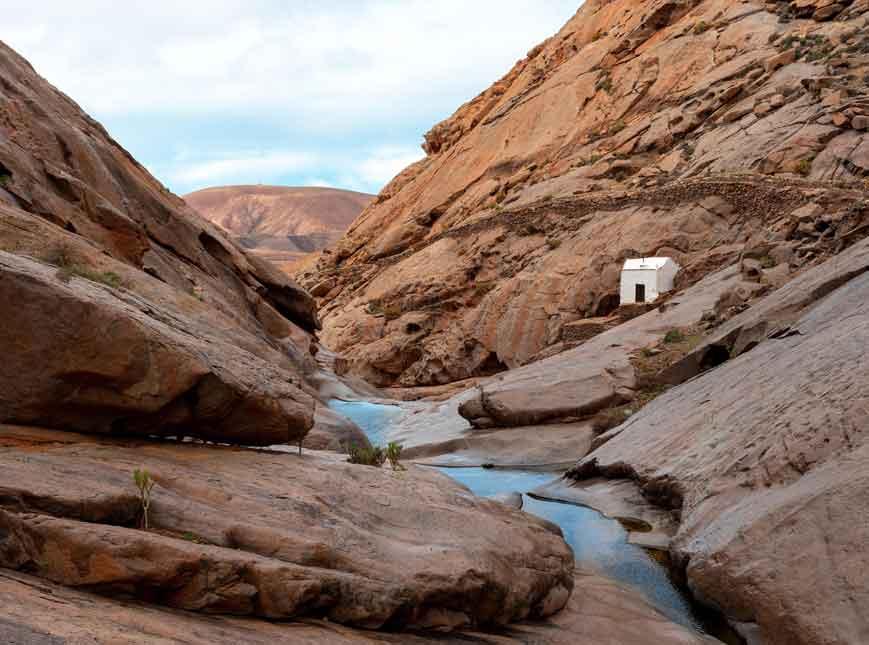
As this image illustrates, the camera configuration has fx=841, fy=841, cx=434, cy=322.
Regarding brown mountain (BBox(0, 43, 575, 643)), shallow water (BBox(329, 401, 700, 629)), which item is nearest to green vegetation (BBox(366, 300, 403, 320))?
shallow water (BBox(329, 401, 700, 629))

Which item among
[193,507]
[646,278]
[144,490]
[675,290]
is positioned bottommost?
[193,507]

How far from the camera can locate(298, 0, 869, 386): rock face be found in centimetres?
3491

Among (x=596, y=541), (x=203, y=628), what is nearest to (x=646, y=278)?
(x=596, y=541)

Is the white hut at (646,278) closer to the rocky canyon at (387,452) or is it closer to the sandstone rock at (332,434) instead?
the rocky canyon at (387,452)

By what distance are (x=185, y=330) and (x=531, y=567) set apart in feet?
13.4

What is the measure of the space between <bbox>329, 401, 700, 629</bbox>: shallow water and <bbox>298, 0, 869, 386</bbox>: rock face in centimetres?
939

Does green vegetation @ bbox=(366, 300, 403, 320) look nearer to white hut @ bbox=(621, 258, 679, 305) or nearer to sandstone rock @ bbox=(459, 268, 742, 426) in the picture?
white hut @ bbox=(621, 258, 679, 305)

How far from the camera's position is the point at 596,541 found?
11477 millimetres

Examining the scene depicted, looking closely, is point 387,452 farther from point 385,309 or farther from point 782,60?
point 782,60

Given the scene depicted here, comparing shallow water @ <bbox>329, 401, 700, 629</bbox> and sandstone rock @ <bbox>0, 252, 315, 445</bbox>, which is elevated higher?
sandstone rock @ <bbox>0, 252, 315, 445</bbox>

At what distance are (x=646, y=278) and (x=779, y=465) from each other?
2448 cm

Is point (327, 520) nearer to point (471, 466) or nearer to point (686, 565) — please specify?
point (686, 565)

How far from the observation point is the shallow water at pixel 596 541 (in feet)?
30.8

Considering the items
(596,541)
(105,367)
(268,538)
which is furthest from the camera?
(596,541)
